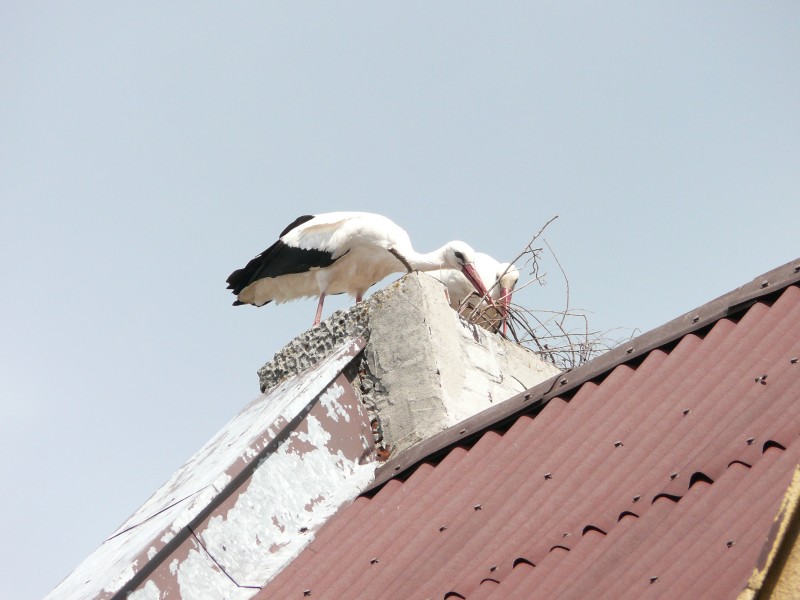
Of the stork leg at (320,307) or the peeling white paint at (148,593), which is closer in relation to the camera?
the peeling white paint at (148,593)

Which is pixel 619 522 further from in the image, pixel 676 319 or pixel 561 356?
pixel 561 356

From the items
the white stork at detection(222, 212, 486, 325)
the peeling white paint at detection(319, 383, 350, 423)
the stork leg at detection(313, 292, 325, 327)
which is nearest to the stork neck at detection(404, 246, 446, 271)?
the white stork at detection(222, 212, 486, 325)

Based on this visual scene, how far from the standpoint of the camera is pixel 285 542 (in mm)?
3977

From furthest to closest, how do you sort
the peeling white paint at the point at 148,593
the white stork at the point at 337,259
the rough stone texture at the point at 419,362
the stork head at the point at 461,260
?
the stork head at the point at 461,260 → the white stork at the point at 337,259 → the rough stone texture at the point at 419,362 → the peeling white paint at the point at 148,593

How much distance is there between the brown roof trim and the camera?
3.72 m

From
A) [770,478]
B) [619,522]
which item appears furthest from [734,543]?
[619,522]

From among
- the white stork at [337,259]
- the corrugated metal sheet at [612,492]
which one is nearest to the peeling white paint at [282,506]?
the corrugated metal sheet at [612,492]

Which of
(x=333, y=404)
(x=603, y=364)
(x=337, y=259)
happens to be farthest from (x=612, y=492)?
(x=337, y=259)

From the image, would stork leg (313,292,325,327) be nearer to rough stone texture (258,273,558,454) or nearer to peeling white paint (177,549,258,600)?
rough stone texture (258,273,558,454)

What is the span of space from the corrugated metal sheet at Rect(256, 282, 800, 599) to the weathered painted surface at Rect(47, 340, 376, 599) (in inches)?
7.3

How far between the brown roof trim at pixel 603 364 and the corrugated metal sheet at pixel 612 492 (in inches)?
0.5

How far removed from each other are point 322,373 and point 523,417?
84cm

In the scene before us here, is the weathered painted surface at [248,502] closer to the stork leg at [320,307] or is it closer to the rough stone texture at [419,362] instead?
the rough stone texture at [419,362]

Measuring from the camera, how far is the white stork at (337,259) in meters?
9.55
